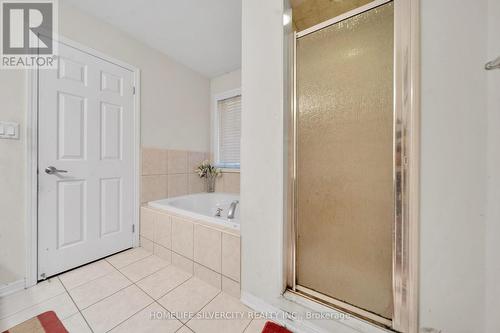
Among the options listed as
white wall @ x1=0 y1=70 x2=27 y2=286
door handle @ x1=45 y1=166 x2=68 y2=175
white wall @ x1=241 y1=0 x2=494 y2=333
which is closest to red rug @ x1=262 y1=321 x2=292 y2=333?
white wall @ x1=241 y1=0 x2=494 y2=333

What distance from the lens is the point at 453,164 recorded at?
0.72m

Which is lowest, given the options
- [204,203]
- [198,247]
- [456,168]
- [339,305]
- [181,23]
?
[339,305]

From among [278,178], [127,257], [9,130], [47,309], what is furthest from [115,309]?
[9,130]

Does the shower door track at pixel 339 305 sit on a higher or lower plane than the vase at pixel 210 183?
lower

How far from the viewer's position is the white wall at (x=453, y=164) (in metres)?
0.69

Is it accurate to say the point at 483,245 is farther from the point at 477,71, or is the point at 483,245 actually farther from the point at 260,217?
the point at 260,217

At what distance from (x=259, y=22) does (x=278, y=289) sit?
5.45ft

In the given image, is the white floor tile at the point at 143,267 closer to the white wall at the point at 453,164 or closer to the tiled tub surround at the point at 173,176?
the tiled tub surround at the point at 173,176

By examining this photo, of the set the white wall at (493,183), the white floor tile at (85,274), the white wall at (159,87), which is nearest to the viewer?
the white wall at (493,183)

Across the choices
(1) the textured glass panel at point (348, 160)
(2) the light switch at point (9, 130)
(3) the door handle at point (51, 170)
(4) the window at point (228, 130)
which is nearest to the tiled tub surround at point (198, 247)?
(1) the textured glass panel at point (348, 160)

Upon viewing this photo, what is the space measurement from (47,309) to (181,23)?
2448mm

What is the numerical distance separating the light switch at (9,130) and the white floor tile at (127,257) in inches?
48.6

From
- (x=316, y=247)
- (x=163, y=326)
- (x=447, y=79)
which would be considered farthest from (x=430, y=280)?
(x=163, y=326)

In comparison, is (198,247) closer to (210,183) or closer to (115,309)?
(115,309)
